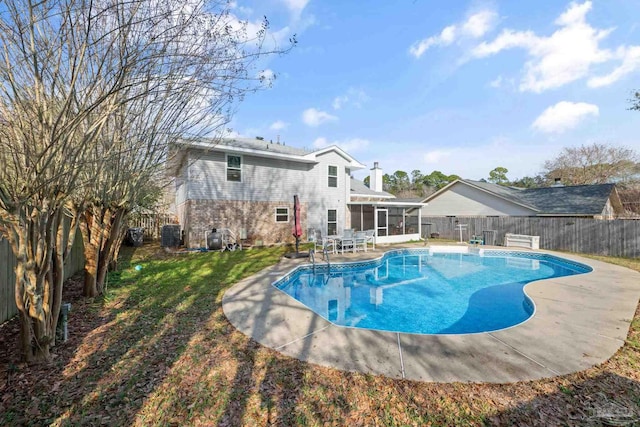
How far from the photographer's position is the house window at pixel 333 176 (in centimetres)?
1706

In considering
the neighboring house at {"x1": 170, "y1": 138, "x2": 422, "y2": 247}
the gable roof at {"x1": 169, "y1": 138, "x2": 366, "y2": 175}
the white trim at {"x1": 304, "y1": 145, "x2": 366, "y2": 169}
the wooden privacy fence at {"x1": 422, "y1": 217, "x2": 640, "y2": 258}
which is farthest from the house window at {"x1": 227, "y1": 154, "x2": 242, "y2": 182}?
the wooden privacy fence at {"x1": 422, "y1": 217, "x2": 640, "y2": 258}

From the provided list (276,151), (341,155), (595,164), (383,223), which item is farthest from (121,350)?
(595,164)

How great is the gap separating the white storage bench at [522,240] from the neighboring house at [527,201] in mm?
3794

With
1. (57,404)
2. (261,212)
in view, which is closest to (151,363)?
(57,404)

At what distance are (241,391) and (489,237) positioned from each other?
716 inches

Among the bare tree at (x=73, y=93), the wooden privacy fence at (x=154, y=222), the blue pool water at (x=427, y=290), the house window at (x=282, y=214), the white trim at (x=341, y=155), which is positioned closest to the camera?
the bare tree at (x=73, y=93)

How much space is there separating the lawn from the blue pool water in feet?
8.43

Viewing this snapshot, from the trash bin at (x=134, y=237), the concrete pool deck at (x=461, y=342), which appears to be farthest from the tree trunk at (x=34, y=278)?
the trash bin at (x=134, y=237)

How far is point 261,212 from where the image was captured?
578 inches

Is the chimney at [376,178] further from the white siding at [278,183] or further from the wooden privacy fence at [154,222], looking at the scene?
the wooden privacy fence at [154,222]

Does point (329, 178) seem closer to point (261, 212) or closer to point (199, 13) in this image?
point (261, 212)

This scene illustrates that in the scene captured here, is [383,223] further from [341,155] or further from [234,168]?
[234,168]

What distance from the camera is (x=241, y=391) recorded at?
2834 millimetres

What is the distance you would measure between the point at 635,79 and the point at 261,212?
58.1ft
